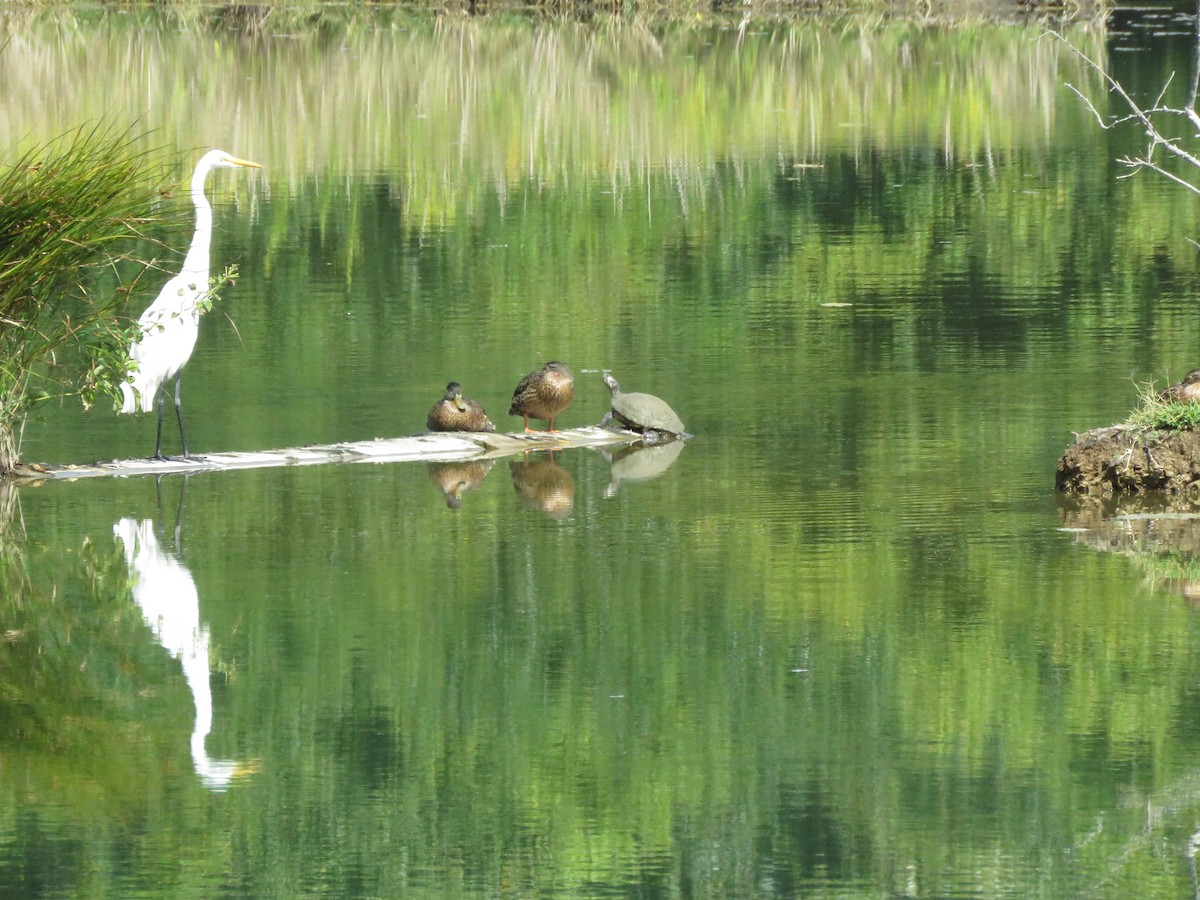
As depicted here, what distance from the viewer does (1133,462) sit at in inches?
423

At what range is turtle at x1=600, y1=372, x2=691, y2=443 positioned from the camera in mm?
12828

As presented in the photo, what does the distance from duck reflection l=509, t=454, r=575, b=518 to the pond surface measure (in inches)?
1.6

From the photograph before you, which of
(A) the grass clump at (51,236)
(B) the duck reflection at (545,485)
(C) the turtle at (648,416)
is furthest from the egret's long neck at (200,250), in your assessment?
(C) the turtle at (648,416)

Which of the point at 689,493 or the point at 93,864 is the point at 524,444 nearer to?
the point at 689,493

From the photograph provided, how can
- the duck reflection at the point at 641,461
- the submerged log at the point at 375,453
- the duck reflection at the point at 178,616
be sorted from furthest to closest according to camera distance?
the submerged log at the point at 375,453
the duck reflection at the point at 641,461
the duck reflection at the point at 178,616

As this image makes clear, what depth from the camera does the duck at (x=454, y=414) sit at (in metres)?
13.0

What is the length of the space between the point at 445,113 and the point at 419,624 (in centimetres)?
2507

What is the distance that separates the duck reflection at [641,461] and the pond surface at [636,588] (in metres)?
0.06

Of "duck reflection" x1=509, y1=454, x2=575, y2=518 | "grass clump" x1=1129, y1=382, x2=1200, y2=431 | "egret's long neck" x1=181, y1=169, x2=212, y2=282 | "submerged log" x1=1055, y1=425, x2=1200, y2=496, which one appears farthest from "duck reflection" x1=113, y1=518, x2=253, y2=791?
"grass clump" x1=1129, y1=382, x2=1200, y2=431

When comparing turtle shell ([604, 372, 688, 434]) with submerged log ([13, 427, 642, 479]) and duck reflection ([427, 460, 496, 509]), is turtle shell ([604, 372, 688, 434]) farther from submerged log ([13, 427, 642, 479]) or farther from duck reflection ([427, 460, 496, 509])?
duck reflection ([427, 460, 496, 509])

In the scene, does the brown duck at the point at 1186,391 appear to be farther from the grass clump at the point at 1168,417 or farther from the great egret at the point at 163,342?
the great egret at the point at 163,342

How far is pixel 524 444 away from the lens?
13.1 meters

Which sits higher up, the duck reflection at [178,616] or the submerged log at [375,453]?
the submerged log at [375,453]

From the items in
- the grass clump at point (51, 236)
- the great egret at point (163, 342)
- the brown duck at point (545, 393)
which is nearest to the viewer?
the grass clump at point (51, 236)
